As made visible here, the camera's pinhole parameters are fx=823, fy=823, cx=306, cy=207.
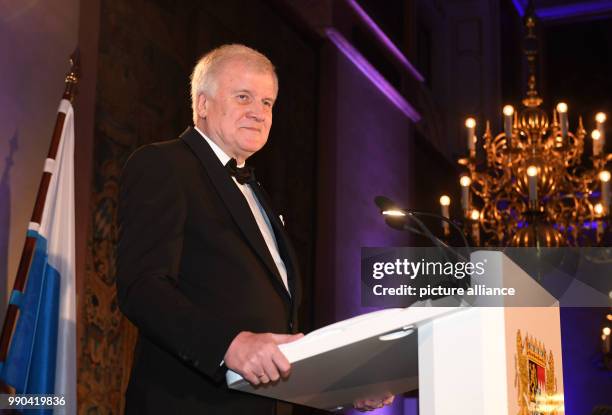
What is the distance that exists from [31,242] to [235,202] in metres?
1.71

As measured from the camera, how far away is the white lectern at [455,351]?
4.69ft

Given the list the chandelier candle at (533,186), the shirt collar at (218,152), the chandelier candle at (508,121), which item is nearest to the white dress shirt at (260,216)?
the shirt collar at (218,152)

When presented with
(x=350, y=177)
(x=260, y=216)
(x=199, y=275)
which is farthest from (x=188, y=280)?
(x=350, y=177)

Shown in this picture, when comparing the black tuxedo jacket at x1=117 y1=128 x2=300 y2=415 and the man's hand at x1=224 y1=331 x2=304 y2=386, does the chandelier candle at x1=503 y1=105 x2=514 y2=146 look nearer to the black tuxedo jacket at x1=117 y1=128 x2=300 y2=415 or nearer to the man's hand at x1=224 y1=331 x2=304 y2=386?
the black tuxedo jacket at x1=117 y1=128 x2=300 y2=415

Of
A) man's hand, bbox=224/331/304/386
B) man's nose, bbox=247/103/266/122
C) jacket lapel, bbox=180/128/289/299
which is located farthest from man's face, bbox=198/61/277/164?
man's hand, bbox=224/331/304/386

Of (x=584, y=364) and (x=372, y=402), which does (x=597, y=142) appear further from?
(x=372, y=402)

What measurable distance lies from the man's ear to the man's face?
2 cm

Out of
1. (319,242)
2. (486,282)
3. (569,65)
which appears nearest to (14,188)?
Result: (486,282)

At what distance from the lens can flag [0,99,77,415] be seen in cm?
335

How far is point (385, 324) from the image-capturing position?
4.67 ft

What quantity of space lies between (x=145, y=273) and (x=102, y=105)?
10.3 ft

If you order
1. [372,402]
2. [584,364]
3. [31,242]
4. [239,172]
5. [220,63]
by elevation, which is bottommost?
[372,402]

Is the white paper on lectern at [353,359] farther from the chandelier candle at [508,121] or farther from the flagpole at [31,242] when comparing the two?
the chandelier candle at [508,121]

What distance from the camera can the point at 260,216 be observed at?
231 cm
